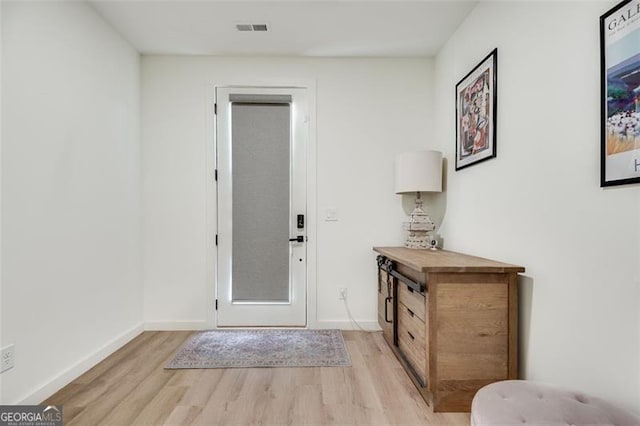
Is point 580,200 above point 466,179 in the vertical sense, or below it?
below

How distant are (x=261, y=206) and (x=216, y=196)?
0.44m

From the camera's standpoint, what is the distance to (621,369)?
1.34 meters

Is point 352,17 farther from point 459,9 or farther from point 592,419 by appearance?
point 592,419

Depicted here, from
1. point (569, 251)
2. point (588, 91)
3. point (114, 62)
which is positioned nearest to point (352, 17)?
point (588, 91)

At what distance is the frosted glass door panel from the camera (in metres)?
3.35

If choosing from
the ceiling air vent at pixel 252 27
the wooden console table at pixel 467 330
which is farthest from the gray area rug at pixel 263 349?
the ceiling air vent at pixel 252 27

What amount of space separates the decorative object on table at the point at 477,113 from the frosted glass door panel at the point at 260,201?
157 cm

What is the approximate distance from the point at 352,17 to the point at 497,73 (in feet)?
3.84

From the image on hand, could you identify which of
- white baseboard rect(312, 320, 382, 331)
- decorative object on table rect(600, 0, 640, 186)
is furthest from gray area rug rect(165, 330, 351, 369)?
decorative object on table rect(600, 0, 640, 186)

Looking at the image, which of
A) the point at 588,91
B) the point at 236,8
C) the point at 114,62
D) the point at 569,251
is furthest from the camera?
the point at 114,62

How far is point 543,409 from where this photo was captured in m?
1.18

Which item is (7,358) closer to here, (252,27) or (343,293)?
(343,293)

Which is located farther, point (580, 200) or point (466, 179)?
point (466, 179)

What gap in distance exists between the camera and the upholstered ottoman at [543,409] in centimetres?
112
